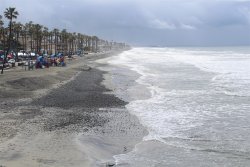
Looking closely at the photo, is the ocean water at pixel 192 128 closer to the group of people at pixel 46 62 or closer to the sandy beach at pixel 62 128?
the sandy beach at pixel 62 128

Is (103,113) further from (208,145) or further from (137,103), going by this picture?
(208,145)

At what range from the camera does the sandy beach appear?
508 inches

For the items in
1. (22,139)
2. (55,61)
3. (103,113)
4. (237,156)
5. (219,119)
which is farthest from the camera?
(55,61)

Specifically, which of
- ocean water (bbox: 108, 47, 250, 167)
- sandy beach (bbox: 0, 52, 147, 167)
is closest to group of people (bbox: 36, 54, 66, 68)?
sandy beach (bbox: 0, 52, 147, 167)

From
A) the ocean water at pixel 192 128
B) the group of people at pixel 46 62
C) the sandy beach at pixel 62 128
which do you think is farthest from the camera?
the group of people at pixel 46 62

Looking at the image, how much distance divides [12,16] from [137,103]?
27.0m

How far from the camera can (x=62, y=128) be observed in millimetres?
17312

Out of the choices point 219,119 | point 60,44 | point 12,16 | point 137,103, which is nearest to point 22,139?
point 219,119

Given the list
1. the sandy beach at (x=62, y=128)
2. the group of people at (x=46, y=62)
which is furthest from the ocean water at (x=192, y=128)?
the group of people at (x=46, y=62)

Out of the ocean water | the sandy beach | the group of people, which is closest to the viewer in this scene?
the sandy beach

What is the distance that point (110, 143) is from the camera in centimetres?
1538

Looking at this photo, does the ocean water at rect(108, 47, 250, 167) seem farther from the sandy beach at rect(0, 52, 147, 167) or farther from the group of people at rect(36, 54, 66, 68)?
the group of people at rect(36, 54, 66, 68)

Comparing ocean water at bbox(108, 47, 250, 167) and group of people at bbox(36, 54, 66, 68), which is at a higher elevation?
group of people at bbox(36, 54, 66, 68)

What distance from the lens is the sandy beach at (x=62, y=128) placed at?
12898 millimetres
